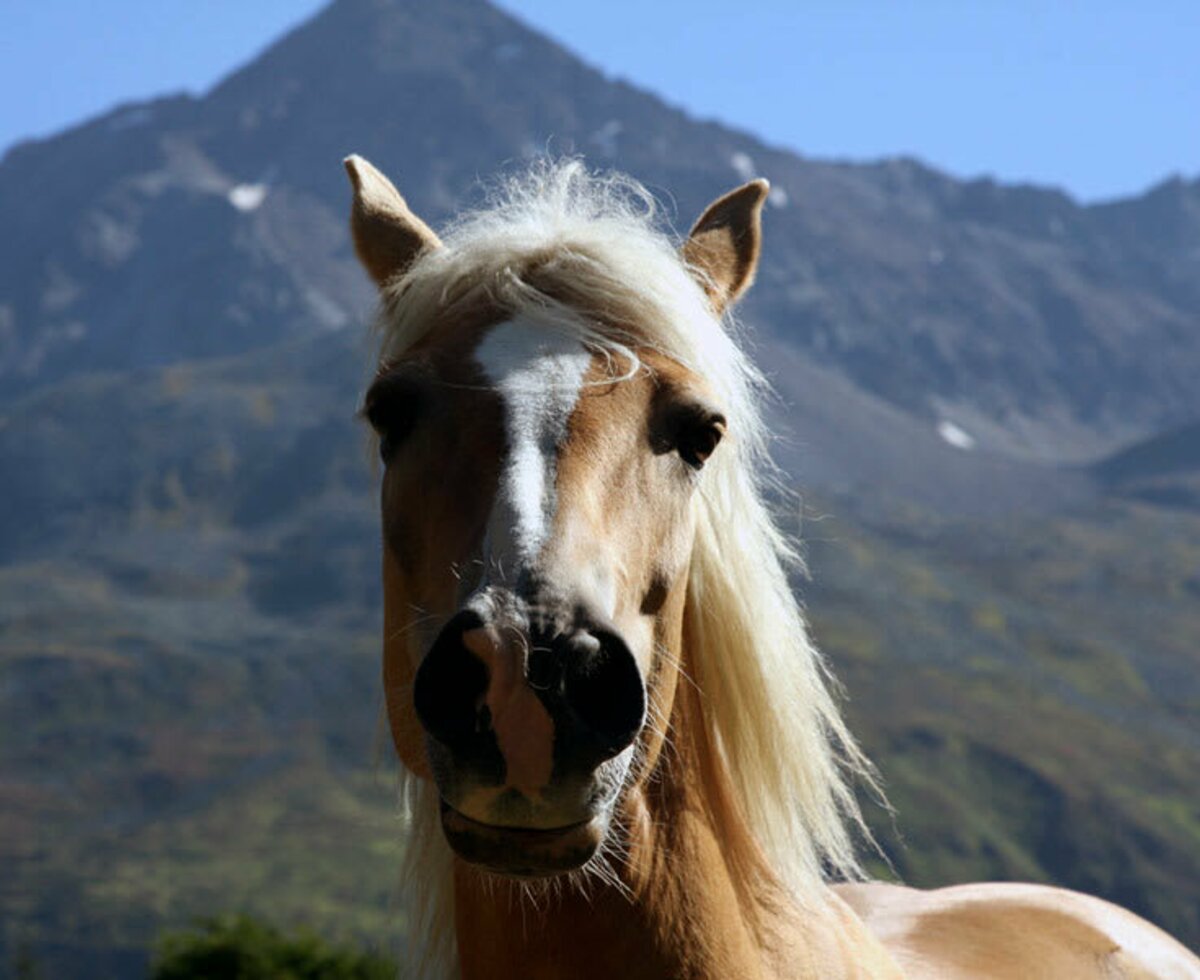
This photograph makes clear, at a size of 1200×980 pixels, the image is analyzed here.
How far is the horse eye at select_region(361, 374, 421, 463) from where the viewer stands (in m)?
3.60

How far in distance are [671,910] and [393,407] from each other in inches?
52.8

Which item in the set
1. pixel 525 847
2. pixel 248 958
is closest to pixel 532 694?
pixel 525 847

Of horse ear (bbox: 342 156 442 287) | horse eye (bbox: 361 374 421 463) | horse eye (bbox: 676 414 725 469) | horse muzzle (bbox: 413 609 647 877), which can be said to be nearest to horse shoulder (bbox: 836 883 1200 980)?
horse eye (bbox: 676 414 725 469)

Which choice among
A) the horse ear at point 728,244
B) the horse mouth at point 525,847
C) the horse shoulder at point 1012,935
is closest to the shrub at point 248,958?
the horse shoulder at point 1012,935

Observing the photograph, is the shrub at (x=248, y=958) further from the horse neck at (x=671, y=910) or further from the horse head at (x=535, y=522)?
the horse head at (x=535, y=522)

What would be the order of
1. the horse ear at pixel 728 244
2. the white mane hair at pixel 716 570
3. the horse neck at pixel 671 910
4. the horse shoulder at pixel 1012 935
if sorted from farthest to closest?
the horse shoulder at pixel 1012 935, the horse ear at pixel 728 244, the white mane hair at pixel 716 570, the horse neck at pixel 671 910

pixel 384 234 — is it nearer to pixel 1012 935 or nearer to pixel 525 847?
pixel 525 847

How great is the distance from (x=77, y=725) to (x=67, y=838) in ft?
83.7

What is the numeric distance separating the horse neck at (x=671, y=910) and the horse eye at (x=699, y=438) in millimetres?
506

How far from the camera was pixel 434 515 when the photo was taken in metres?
3.49

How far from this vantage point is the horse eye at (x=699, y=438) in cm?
359

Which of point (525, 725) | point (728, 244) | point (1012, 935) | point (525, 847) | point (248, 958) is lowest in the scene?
point (248, 958)

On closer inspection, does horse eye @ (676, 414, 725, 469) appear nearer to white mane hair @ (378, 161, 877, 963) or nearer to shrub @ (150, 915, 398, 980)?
white mane hair @ (378, 161, 877, 963)

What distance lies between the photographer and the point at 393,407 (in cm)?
364
